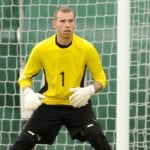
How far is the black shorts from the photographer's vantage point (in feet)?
14.2

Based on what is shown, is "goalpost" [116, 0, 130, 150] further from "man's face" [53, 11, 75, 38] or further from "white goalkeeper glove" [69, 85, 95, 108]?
"man's face" [53, 11, 75, 38]

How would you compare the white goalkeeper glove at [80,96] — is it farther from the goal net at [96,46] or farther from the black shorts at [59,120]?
the goal net at [96,46]

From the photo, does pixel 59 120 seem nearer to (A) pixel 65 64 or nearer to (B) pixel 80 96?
(B) pixel 80 96

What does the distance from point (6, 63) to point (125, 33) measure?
75.3 inches

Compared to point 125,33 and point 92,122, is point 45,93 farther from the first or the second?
point 125,33

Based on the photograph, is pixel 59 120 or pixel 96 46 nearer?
pixel 59 120

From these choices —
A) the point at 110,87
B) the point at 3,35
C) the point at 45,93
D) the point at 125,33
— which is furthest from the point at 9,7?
the point at 125,33

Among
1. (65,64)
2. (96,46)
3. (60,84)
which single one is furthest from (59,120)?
(96,46)

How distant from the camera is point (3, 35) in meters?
5.68

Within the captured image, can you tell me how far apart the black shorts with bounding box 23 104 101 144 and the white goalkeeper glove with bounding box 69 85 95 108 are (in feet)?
0.32

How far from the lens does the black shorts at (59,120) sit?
4.32 metres

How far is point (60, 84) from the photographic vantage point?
436cm

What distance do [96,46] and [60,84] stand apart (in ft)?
4.46

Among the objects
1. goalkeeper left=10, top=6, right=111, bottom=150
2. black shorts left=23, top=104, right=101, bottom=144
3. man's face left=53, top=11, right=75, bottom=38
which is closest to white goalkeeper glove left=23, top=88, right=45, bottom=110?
goalkeeper left=10, top=6, right=111, bottom=150
